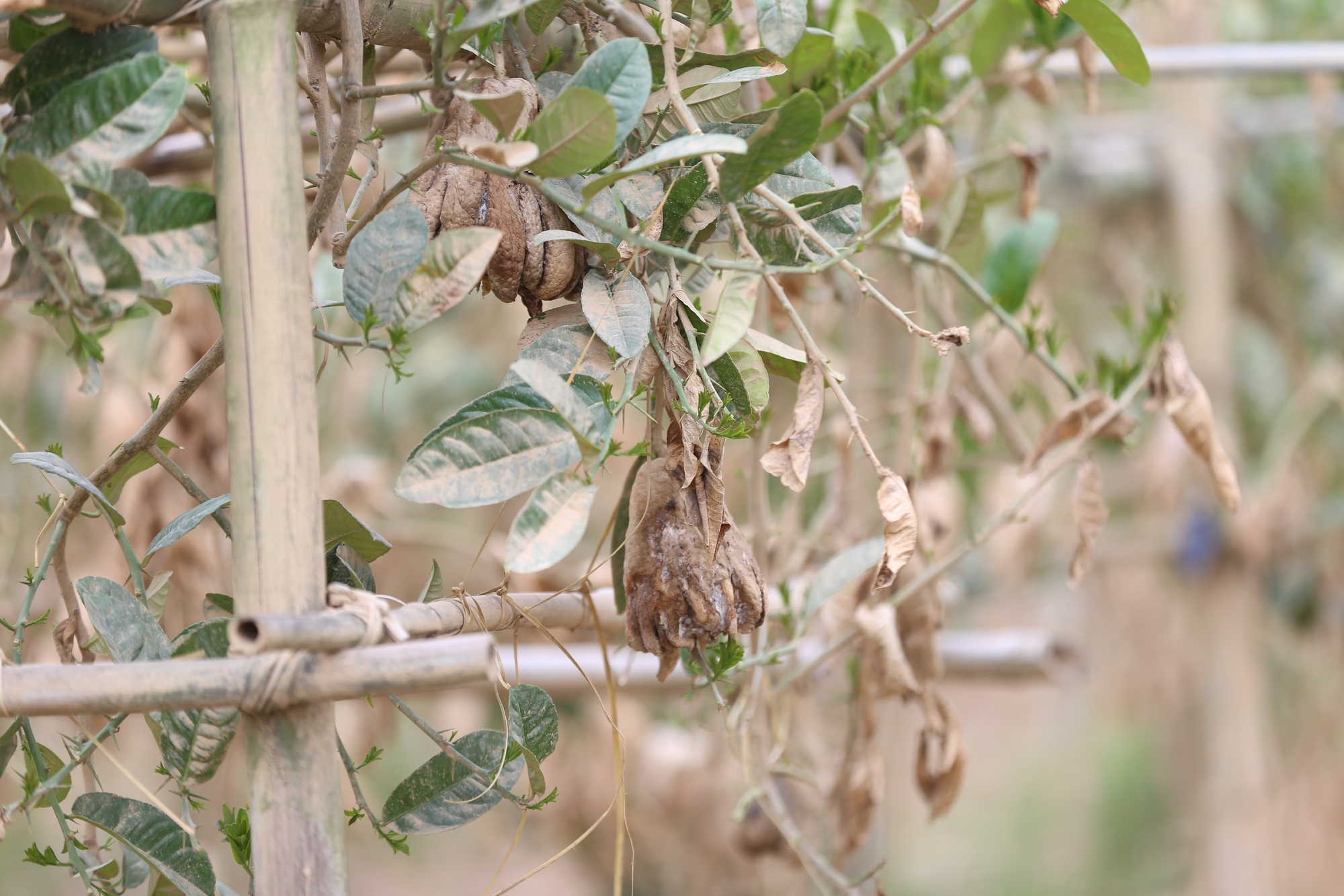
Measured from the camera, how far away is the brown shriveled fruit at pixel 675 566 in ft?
1.29

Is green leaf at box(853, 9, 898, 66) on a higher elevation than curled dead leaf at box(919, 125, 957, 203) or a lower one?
higher

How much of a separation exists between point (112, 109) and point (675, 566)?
0.23 metres

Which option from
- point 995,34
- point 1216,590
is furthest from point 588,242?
point 1216,590

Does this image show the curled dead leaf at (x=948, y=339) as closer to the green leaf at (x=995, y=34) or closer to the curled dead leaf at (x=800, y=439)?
the curled dead leaf at (x=800, y=439)

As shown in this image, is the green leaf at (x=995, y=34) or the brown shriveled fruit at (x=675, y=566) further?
the green leaf at (x=995, y=34)

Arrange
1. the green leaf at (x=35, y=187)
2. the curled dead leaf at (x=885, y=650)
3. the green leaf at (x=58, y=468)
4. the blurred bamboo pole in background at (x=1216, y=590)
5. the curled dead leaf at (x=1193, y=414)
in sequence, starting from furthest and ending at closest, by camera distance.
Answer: the blurred bamboo pole in background at (x=1216, y=590) < the curled dead leaf at (x=885, y=650) < the curled dead leaf at (x=1193, y=414) < the green leaf at (x=58, y=468) < the green leaf at (x=35, y=187)

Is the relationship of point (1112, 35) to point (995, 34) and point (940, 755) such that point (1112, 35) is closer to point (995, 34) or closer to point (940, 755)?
point (995, 34)

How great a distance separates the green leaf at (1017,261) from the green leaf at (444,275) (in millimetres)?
506

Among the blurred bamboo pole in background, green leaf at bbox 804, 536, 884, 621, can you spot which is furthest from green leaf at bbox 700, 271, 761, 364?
the blurred bamboo pole in background

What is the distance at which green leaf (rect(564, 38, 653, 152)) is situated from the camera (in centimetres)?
35

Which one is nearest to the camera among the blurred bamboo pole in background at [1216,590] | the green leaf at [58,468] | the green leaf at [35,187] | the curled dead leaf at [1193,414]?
the green leaf at [35,187]

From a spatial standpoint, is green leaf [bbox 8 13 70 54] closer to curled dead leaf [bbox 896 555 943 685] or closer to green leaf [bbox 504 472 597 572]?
green leaf [bbox 504 472 597 572]

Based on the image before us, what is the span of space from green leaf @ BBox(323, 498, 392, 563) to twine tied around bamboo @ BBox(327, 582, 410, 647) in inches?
3.4

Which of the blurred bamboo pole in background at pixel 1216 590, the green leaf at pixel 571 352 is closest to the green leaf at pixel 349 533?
the green leaf at pixel 571 352
